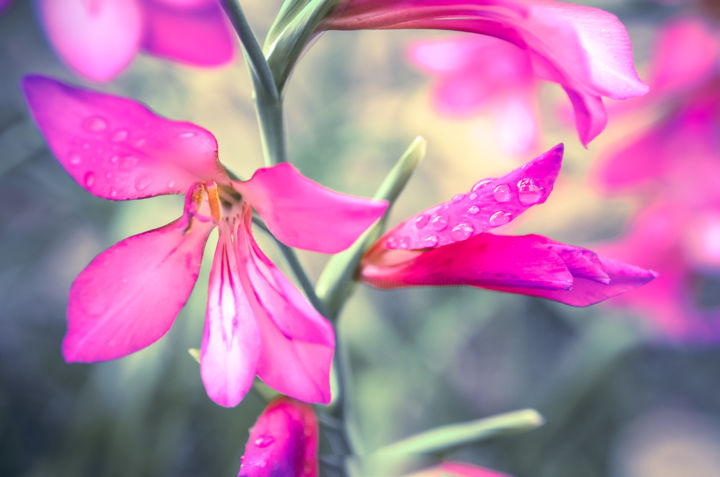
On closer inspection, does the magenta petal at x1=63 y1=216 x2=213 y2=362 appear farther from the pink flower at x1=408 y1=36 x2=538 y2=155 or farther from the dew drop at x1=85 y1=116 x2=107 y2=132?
the pink flower at x1=408 y1=36 x2=538 y2=155

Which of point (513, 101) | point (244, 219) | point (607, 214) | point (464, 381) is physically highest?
point (244, 219)

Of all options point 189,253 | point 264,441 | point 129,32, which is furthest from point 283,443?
point 129,32

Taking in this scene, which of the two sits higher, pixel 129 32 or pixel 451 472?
pixel 129 32

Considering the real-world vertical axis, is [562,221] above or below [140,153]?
below

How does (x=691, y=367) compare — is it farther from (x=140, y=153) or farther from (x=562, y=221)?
(x=140, y=153)

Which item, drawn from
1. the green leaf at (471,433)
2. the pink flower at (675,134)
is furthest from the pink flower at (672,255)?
the green leaf at (471,433)

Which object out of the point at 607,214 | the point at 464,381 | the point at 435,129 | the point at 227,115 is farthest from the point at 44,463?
the point at 607,214

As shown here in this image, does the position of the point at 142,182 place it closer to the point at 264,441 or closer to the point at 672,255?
the point at 264,441
